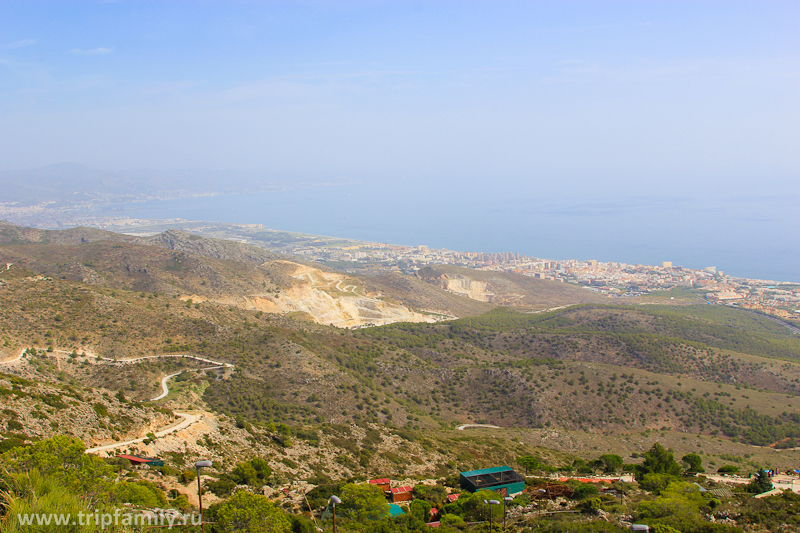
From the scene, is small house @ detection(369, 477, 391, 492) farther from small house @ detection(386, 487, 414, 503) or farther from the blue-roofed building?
the blue-roofed building

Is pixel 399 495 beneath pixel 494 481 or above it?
above

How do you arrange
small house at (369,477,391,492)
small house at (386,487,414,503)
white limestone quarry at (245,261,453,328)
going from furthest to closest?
white limestone quarry at (245,261,453,328) < small house at (369,477,391,492) < small house at (386,487,414,503)

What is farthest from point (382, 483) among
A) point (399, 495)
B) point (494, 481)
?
point (494, 481)

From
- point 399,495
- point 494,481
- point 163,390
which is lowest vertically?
point 494,481

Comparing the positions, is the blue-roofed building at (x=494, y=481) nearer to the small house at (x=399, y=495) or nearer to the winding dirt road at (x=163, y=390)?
the small house at (x=399, y=495)

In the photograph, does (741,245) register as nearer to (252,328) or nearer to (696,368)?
(696,368)

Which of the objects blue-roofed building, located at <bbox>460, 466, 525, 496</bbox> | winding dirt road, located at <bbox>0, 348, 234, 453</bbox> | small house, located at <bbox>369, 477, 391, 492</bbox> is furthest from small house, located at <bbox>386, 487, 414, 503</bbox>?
winding dirt road, located at <bbox>0, 348, 234, 453</bbox>

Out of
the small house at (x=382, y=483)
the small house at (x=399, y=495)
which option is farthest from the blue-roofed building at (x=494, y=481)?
the small house at (x=382, y=483)

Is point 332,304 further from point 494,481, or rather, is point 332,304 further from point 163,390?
point 494,481

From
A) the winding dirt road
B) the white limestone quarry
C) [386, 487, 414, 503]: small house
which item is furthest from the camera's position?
the white limestone quarry
